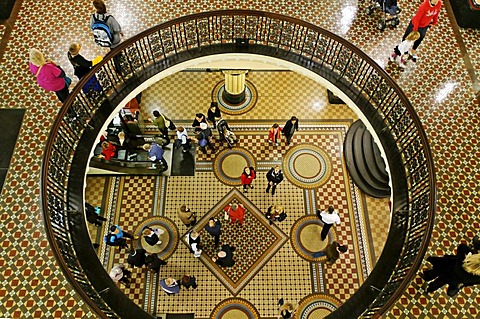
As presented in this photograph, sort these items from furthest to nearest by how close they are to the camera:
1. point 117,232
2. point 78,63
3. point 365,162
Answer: point 365,162, point 117,232, point 78,63

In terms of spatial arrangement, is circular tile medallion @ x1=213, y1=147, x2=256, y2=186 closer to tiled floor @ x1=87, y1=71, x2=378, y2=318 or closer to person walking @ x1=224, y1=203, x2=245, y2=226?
tiled floor @ x1=87, y1=71, x2=378, y2=318

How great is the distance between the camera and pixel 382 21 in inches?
273

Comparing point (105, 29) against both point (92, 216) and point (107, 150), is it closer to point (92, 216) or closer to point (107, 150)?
point (107, 150)

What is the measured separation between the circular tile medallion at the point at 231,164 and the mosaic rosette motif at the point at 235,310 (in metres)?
2.53

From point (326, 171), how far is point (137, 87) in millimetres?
4713

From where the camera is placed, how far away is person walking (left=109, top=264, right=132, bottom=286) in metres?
7.12

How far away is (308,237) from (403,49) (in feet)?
13.5

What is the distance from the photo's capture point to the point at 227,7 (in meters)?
6.91

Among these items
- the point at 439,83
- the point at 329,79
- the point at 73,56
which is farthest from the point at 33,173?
the point at 439,83

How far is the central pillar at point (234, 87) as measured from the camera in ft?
29.2


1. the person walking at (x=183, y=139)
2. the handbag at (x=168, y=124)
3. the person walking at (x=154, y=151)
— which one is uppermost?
the handbag at (x=168, y=124)

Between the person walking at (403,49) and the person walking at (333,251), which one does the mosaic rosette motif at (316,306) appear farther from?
the person walking at (403,49)

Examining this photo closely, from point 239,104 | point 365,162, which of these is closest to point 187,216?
point 239,104

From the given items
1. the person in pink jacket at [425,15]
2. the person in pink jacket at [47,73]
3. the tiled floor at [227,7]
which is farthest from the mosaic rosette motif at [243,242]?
the person in pink jacket at [425,15]
